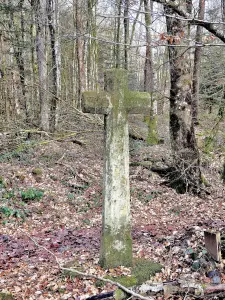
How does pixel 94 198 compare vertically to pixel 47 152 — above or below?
below

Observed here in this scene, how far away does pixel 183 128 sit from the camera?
325 inches

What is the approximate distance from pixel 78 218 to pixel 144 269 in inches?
133

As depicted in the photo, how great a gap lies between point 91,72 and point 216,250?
13.8 m

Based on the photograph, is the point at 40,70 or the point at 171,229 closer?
the point at 171,229

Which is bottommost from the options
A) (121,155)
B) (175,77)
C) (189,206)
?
(189,206)

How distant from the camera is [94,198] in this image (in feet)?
26.7

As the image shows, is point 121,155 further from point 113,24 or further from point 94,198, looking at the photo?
point 113,24

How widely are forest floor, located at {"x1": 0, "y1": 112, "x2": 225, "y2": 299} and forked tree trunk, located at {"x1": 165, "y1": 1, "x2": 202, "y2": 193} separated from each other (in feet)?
1.63

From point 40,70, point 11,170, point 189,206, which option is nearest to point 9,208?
point 11,170

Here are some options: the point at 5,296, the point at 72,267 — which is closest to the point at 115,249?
the point at 72,267

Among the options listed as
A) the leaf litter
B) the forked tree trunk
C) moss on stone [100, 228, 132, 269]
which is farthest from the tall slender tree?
moss on stone [100, 228, 132, 269]

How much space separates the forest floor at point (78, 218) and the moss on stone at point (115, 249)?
120 millimetres

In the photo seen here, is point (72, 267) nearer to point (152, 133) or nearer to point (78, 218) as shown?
point (78, 218)

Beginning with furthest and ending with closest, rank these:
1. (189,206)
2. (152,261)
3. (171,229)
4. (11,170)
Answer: (11,170) → (189,206) → (171,229) → (152,261)
